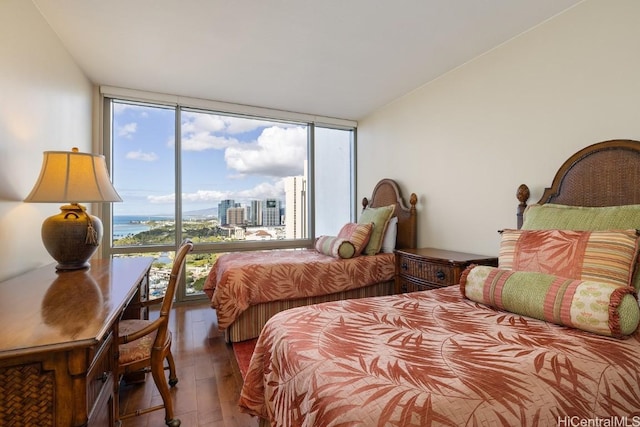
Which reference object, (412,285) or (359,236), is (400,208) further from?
(412,285)

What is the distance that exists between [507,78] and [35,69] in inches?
130

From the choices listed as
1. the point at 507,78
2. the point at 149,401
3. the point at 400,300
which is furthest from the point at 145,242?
the point at 507,78

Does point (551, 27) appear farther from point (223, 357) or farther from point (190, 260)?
point (190, 260)

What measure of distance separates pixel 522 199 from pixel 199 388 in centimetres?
249

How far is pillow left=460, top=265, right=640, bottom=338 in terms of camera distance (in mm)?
1048

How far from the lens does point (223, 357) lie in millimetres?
2283

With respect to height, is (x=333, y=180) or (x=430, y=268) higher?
(x=333, y=180)

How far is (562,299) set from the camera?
45.8 inches

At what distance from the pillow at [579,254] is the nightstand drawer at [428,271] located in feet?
2.07

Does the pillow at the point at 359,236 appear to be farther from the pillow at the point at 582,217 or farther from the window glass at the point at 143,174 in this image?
the window glass at the point at 143,174

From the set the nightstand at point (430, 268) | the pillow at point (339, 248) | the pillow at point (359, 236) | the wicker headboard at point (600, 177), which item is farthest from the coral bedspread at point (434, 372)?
the pillow at point (359, 236)

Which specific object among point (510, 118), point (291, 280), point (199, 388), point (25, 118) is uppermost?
point (510, 118)

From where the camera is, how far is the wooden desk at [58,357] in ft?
2.53

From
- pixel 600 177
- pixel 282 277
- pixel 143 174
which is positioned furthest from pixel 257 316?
pixel 600 177
